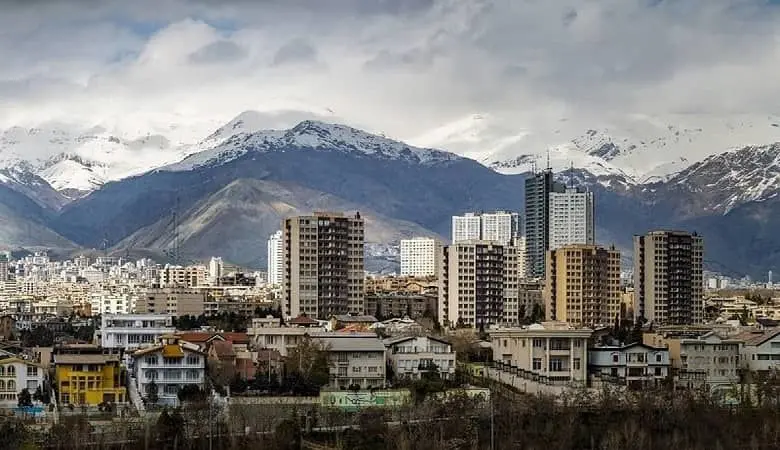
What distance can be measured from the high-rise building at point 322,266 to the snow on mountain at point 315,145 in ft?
218

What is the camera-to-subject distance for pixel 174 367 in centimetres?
2028

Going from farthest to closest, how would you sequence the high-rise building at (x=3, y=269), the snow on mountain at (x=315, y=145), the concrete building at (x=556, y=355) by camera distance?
1. the snow on mountain at (x=315, y=145)
2. the high-rise building at (x=3, y=269)
3. the concrete building at (x=556, y=355)

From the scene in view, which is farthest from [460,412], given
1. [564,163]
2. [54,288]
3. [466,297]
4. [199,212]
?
[564,163]

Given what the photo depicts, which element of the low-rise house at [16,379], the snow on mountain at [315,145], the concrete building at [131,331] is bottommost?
the low-rise house at [16,379]

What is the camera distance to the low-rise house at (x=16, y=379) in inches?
787

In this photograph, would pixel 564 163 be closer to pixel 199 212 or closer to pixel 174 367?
pixel 199 212

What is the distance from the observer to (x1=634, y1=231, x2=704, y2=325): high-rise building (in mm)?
35781

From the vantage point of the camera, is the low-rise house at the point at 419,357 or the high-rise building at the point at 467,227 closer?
the low-rise house at the point at 419,357

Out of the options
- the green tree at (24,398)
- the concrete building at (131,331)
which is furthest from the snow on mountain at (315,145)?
the green tree at (24,398)

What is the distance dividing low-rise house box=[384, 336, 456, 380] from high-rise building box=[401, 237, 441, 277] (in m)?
40.8

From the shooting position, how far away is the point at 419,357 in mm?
22234

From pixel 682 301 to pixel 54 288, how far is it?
75.6 feet

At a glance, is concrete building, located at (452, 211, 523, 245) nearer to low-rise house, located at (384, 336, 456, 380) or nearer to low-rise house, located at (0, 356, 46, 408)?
low-rise house, located at (384, 336, 456, 380)

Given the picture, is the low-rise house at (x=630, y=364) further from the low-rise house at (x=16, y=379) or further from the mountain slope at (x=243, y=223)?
the mountain slope at (x=243, y=223)
